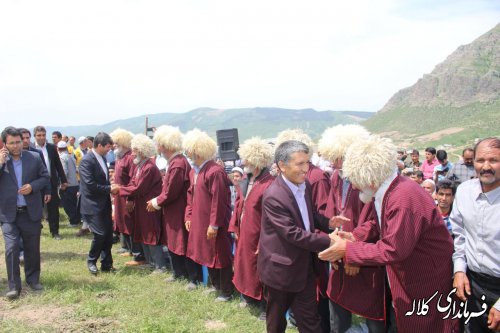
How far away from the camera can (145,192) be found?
6141 mm

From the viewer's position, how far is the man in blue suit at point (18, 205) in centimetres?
506

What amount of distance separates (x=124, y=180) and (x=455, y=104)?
6462 centimetres

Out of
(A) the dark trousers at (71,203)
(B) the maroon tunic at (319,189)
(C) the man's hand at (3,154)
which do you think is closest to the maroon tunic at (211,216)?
(B) the maroon tunic at (319,189)

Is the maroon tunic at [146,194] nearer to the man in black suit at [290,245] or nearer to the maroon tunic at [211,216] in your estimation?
the maroon tunic at [211,216]

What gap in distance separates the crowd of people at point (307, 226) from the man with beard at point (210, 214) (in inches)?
0.6

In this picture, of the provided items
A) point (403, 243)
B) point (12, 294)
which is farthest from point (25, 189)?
point (403, 243)

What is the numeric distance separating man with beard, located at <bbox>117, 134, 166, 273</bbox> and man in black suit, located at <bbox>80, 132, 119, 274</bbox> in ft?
0.96

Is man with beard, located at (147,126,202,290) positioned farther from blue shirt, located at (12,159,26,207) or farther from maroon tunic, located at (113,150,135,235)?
blue shirt, located at (12,159,26,207)

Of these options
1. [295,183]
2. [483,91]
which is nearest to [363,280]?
[295,183]

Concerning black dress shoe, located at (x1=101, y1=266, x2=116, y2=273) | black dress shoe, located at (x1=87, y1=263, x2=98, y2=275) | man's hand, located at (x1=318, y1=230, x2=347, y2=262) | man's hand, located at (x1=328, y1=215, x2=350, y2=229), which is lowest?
black dress shoe, located at (x1=101, y1=266, x2=116, y2=273)

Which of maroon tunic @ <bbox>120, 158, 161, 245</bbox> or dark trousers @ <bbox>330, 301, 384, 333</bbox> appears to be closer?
dark trousers @ <bbox>330, 301, 384, 333</bbox>

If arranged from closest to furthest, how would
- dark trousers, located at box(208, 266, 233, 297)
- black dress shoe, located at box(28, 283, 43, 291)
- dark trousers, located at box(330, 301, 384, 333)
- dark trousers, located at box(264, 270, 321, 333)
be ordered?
dark trousers, located at box(264, 270, 321, 333) < dark trousers, located at box(330, 301, 384, 333) < dark trousers, located at box(208, 266, 233, 297) < black dress shoe, located at box(28, 283, 43, 291)

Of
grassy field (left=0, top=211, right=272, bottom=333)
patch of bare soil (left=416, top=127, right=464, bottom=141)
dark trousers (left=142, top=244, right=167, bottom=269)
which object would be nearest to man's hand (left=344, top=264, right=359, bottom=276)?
grassy field (left=0, top=211, right=272, bottom=333)

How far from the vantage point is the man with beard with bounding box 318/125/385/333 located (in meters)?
3.18
